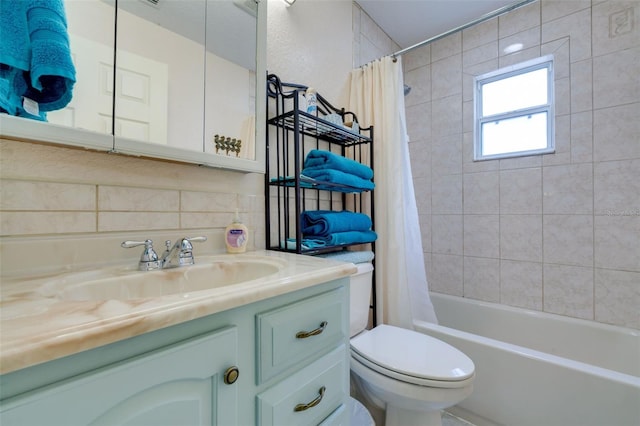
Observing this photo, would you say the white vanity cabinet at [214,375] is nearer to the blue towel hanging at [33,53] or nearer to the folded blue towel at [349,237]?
the folded blue towel at [349,237]

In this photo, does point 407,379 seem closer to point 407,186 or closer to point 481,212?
point 407,186

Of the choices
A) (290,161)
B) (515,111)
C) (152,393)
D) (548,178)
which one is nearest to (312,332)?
(152,393)

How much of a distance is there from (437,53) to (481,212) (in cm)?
132

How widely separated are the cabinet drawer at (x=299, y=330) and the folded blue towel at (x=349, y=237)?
0.42m

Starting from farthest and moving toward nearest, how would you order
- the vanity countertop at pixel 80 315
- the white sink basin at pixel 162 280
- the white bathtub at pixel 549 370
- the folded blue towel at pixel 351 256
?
the folded blue towel at pixel 351 256, the white bathtub at pixel 549 370, the white sink basin at pixel 162 280, the vanity countertop at pixel 80 315

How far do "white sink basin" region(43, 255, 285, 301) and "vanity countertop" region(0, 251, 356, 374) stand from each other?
5cm

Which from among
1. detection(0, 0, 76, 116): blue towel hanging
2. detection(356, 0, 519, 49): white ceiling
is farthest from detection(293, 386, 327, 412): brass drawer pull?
detection(356, 0, 519, 49): white ceiling

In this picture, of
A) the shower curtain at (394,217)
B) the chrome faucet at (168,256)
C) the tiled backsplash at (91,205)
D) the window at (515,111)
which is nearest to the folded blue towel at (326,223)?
the shower curtain at (394,217)

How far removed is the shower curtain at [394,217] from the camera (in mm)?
1455

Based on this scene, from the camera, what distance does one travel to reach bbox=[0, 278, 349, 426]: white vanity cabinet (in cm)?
33

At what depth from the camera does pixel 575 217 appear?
164cm

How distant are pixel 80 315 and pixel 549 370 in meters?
1.60

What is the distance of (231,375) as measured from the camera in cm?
49

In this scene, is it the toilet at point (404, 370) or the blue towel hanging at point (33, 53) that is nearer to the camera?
the blue towel hanging at point (33, 53)
